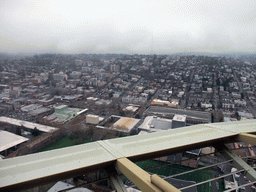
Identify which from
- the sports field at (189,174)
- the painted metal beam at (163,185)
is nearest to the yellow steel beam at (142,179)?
the painted metal beam at (163,185)

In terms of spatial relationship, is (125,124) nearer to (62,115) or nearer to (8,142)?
(62,115)

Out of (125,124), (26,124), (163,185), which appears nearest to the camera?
(163,185)

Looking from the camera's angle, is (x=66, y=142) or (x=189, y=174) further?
(x=66, y=142)

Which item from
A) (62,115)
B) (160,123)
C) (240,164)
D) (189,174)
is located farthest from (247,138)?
(62,115)

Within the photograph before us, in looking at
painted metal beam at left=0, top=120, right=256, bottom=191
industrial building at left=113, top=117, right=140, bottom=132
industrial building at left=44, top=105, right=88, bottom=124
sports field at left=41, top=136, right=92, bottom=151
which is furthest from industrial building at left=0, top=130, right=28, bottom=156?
painted metal beam at left=0, top=120, right=256, bottom=191

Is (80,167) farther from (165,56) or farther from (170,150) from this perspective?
(165,56)

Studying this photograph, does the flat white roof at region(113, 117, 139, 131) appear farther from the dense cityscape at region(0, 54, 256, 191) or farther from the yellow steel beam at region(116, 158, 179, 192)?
the yellow steel beam at region(116, 158, 179, 192)

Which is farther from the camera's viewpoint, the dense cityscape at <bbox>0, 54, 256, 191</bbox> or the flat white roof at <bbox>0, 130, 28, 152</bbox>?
the dense cityscape at <bbox>0, 54, 256, 191</bbox>
